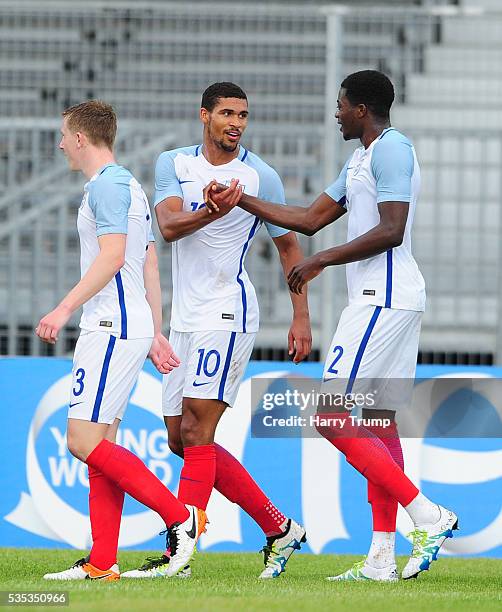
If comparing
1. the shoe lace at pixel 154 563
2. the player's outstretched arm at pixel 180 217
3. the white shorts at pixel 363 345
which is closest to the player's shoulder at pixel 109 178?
the player's outstretched arm at pixel 180 217

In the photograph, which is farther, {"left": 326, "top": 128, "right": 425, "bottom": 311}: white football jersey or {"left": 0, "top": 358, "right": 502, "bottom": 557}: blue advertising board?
{"left": 0, "top": 358, "right": 502, "bottom": 557}: blue advertising board

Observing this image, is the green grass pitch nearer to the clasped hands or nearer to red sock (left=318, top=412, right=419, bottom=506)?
red sock (left=318, top=412, right=419, bottom=506)

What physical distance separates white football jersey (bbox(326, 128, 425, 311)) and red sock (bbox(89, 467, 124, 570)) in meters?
1.30

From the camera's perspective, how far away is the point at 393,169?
5.57m

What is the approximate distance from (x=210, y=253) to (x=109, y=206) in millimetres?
705

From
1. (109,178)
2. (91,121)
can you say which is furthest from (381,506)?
(91,121)

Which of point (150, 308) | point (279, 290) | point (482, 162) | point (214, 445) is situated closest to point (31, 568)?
point (214, 445)

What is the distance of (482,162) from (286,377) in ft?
8.09

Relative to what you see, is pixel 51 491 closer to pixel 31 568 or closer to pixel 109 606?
pixel 31 568

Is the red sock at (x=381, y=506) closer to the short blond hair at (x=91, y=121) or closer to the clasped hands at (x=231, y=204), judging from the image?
the clasped hands at (x=231, y=204)

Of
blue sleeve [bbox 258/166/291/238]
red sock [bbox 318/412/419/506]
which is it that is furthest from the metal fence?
red sock [bbox 318/412/419/506]

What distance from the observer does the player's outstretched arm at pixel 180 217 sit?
566cm

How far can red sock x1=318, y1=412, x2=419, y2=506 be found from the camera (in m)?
5.61

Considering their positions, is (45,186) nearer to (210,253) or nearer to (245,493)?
(210,253)
